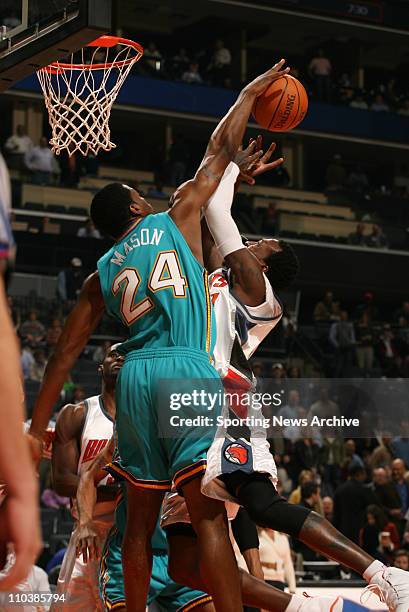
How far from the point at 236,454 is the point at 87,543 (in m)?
1.11

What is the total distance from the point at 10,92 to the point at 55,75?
1619 cm

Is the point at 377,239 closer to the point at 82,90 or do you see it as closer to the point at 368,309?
the point at 368,309

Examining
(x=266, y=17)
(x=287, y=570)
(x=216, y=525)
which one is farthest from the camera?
(x=266, y=17)

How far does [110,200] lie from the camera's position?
15.5ft

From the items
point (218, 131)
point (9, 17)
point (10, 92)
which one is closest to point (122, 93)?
point (10, 92)

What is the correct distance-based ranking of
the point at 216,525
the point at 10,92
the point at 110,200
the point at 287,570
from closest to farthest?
the point at 216,525 < the point at 110,200 < the point at 287,570 < the point at 10,92

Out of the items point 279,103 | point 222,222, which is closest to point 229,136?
point 222,222

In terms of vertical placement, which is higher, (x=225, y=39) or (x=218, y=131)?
(x=225, y=39)

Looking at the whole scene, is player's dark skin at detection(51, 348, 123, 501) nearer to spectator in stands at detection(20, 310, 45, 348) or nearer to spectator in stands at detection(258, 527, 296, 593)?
spectator in stands at detection(258, 527, 296, 593)

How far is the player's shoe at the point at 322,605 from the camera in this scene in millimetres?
4363

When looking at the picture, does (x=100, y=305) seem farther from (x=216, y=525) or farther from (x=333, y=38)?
(x=333, y=38)

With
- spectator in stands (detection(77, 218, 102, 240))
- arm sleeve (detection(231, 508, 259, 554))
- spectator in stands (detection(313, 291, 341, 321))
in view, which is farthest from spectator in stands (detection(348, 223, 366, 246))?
arm sleeve (detection(231, 508, 259, 554))

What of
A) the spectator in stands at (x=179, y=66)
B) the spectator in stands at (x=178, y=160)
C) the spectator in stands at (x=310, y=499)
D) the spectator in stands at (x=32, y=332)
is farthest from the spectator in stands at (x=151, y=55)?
the spectator in stands at (x=310, y=499)

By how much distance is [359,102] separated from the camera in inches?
1019
